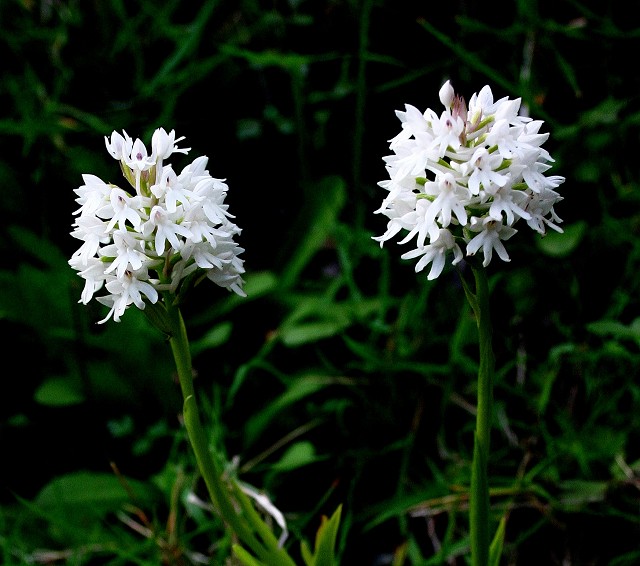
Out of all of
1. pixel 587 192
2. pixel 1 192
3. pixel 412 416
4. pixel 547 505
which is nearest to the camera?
pixel 547 505

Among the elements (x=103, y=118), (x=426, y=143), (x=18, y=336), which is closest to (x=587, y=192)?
(x=426, y=143)

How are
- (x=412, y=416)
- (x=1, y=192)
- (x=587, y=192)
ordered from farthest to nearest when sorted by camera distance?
(x=1, y=192) → (x=587, y=192) → (x=412, y=416)

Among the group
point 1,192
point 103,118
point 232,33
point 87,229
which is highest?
point 232,33

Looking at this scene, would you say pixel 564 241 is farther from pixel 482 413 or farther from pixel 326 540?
pixel 326 540

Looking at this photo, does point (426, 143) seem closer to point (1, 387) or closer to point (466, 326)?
point (466, 326)

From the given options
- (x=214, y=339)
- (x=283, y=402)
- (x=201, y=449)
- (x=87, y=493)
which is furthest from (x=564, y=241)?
(x=87, y=493)

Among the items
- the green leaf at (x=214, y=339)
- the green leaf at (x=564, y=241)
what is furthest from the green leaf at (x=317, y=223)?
the green leaf at (x=564, y=241)
